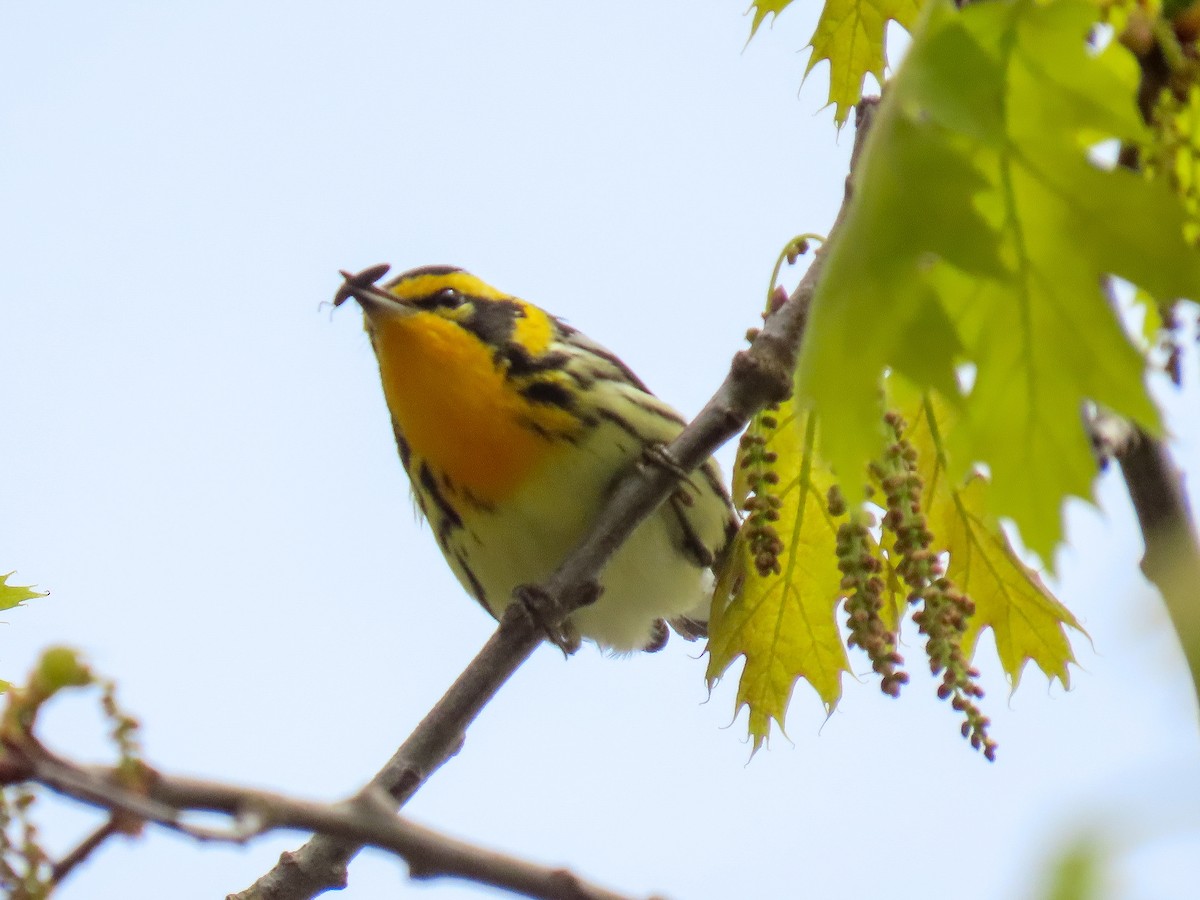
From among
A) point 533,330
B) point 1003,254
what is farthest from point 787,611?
point 1003,254

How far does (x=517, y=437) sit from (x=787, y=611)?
2.77 feet

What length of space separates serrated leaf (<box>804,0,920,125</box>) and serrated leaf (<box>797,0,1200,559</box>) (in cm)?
127

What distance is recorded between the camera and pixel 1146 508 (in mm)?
1424

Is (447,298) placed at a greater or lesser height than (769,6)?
lesser

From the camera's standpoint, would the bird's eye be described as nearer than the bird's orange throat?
No

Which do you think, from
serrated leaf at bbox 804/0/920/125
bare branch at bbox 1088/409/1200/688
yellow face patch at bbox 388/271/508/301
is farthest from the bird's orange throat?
bare branch at bbox 1088/409/1200/688

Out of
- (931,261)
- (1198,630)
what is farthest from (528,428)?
(1198,630)

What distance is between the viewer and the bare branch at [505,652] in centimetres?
213

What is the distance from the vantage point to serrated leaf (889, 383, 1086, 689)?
8.29 ft

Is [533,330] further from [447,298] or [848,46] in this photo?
[848,46]

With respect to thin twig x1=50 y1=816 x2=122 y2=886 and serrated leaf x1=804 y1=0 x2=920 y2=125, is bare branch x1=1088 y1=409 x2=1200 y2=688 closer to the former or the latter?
thin twig x1=50 y1=816 x2=122 y2=886

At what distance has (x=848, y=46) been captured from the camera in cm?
262

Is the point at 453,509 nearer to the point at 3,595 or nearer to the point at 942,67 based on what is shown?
the point at 3,595

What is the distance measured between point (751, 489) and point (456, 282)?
163 cm
